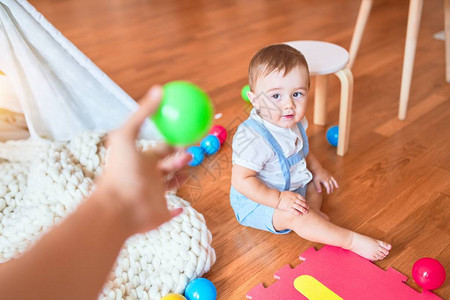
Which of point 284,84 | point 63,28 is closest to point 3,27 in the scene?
point 284,84

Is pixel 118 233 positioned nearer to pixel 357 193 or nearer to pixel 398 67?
pixel 357 193

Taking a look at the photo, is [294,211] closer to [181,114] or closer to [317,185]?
[317,185]

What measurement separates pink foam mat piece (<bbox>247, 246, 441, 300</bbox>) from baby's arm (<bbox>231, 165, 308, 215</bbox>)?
0.12 meters

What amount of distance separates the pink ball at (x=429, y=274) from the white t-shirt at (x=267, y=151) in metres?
0.34

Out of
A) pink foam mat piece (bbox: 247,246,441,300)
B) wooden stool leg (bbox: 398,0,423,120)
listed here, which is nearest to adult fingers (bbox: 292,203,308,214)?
pink foam mat piece (bbox: 247,246,441,300)

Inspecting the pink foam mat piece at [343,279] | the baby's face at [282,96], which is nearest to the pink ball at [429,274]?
the pink foam mat piece at [343,279]

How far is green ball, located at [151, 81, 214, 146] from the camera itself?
0.67 meters

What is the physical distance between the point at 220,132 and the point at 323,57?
1.35 feet

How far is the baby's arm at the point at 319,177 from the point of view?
1.18 m

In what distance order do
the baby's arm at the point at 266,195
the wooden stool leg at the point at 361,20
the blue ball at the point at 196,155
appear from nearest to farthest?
the baby's arm at the point at 266,195 < the blue ball at the point at 196,155 < the wooden stool leg at the point at 361,20

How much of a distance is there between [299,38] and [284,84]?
4.58 feet

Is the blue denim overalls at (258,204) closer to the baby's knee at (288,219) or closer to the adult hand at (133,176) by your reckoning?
the baby's knee at (288,219)

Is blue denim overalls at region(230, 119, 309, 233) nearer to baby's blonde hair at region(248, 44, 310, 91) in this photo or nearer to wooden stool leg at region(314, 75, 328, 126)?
baby's blonde hair at region(248, 44, 310, 91)

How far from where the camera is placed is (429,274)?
895 millimetres
